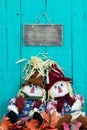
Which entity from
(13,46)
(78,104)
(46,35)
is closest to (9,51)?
(13,46)

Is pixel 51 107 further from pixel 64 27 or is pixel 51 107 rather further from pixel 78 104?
pixel 64 27

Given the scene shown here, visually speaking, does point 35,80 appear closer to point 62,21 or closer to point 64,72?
point 64,72

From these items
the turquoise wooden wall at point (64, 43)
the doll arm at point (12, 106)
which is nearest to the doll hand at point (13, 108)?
the doll arm at point (12, 106)

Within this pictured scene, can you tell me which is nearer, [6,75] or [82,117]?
[82,117]

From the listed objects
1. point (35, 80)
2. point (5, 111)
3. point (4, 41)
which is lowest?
point (5, 111)

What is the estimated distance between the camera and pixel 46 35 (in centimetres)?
233

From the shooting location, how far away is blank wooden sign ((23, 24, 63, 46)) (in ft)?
7.66

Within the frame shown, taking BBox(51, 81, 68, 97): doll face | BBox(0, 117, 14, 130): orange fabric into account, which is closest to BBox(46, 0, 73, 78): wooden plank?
BBox(51, 81, 68, 97): doll face

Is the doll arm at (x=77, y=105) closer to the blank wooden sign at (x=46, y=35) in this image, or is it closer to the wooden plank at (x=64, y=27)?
the wooden plank at (x=64, y=27)

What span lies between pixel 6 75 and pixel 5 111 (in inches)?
6.5

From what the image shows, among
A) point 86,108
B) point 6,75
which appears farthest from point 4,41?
point 86,108

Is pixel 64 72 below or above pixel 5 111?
above

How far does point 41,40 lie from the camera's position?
2340 mm

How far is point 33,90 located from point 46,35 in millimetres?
265
